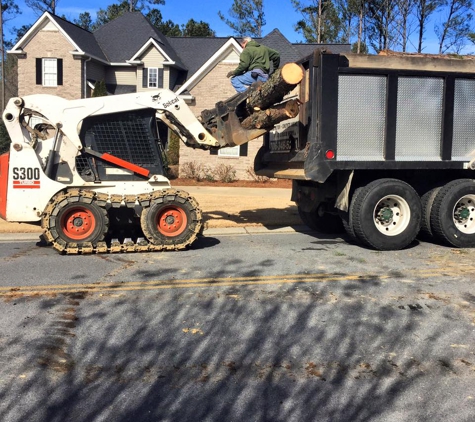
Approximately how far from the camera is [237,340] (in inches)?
187

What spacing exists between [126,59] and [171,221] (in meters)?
25.1

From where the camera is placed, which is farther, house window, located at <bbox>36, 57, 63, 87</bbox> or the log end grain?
house window, located at <bbox>36, 57, 63, 87</bbox>

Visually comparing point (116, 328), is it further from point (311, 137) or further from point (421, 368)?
point (311, 137)

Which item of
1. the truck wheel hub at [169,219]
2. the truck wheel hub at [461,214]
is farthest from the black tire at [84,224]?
the truck wheel hub at [461,214]

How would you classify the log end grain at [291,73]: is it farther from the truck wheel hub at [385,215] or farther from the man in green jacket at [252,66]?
the truck wheel hub at [385,215]

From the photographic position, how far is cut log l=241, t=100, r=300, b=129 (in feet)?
28.3

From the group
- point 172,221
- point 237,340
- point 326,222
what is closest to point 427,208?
point 326,222

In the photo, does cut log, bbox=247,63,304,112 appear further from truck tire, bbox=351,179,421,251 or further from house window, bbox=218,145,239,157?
house window, bbox=218,145,239,157

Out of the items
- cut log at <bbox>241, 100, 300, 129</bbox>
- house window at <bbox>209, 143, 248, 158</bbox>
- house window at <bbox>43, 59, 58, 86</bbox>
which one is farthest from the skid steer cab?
house window at <bbox>43, 59, 58, 86</bbox>

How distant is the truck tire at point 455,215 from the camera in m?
8.73

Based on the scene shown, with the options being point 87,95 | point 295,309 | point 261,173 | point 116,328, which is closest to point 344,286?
point 295,309

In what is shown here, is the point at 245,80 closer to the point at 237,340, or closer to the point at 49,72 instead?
the point at 237,340

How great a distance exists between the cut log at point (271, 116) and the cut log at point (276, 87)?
4.7 inches

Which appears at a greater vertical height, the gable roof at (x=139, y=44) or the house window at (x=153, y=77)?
the gable roof at (x=139, y=44)
